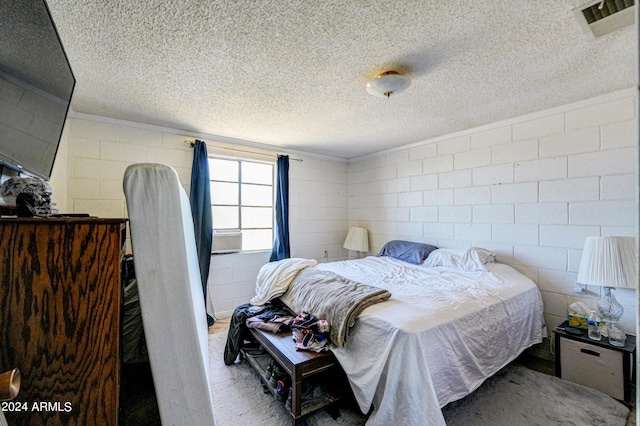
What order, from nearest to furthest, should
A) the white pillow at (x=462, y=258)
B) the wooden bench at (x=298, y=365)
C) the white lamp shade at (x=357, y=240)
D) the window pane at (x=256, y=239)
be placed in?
the wooden bench at (x=298, y=365), the white pillow at (x=462, y=258), the window pane at (x=256, y=239), the white lamp shade at (x=357, y=240)

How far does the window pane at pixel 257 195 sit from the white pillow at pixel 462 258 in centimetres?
238

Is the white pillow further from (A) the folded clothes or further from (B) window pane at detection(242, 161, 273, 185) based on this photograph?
(B) window pane at detection(242, 161, 273, 185)

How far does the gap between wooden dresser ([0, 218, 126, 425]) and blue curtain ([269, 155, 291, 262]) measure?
306 cm

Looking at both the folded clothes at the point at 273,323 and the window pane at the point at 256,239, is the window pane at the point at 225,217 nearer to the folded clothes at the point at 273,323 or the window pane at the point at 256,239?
the window pane at the point at 256,239

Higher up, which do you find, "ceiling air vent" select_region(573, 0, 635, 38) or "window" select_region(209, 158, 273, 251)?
"ceiling air vent" select_region(573, 0, 635, 38)

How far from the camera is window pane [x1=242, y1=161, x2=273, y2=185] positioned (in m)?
3.78

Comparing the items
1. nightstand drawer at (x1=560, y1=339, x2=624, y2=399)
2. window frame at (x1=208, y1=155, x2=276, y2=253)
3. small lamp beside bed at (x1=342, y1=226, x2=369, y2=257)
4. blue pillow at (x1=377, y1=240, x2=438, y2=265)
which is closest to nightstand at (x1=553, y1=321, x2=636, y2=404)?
nightstand drawer at (x1=560, y1=339, x2=624, y2=399)

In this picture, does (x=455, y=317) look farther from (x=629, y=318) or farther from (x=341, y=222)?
(x=341, y=222)

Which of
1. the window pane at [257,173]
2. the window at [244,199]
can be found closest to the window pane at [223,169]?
the window at [244,199]

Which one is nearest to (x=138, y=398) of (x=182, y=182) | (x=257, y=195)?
(x=182, y=182)

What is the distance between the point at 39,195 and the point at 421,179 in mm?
3651

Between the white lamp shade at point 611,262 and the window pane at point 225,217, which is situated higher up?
the window pane at point 225,217

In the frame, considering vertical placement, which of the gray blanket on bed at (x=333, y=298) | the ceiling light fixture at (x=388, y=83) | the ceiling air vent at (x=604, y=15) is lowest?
the gray blanket on bed at (x=333, y=298)

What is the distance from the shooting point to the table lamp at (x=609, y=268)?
184cm
